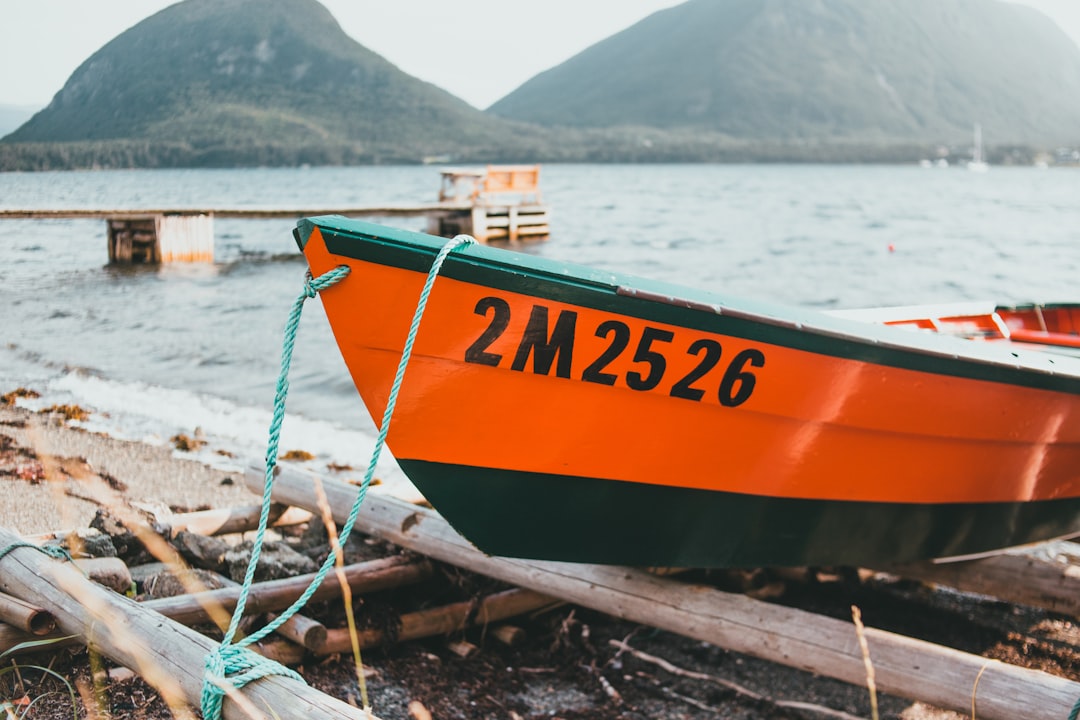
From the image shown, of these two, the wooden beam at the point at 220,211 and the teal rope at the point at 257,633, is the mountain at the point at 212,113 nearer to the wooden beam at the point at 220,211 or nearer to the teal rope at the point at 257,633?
the wooden beam at the point at 220,211

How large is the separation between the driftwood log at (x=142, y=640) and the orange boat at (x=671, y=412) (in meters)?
1.11

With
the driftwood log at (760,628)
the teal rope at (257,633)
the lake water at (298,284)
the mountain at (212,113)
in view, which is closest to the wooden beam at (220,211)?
the lake water at (298,284)

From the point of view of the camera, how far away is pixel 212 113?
15312cm

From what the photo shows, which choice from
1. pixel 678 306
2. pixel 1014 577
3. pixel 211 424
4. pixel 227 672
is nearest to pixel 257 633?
pixel 227 672

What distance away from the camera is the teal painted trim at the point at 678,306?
3232 millimetres

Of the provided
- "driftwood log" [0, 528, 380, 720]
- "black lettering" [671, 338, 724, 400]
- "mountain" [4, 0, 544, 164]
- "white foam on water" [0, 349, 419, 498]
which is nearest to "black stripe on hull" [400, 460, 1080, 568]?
"black lettering" [671, 338, 724, 400]

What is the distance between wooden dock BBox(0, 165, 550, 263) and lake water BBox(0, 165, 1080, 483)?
1013mm

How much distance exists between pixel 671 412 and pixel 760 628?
43.4 inches

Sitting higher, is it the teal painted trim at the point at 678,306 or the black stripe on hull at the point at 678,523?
the teal painted trim at the point at 678,306

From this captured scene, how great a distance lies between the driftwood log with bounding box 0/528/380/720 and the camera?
2582mm

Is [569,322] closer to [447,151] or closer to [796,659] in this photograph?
[796,659]

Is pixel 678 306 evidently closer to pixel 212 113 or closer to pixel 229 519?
pixel 229 519

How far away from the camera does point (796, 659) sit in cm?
390

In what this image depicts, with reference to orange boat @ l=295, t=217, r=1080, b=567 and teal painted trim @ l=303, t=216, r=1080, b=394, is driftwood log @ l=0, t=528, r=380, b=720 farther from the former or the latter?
teal painted trim @ l=303, t=216, r=1080, b=394
